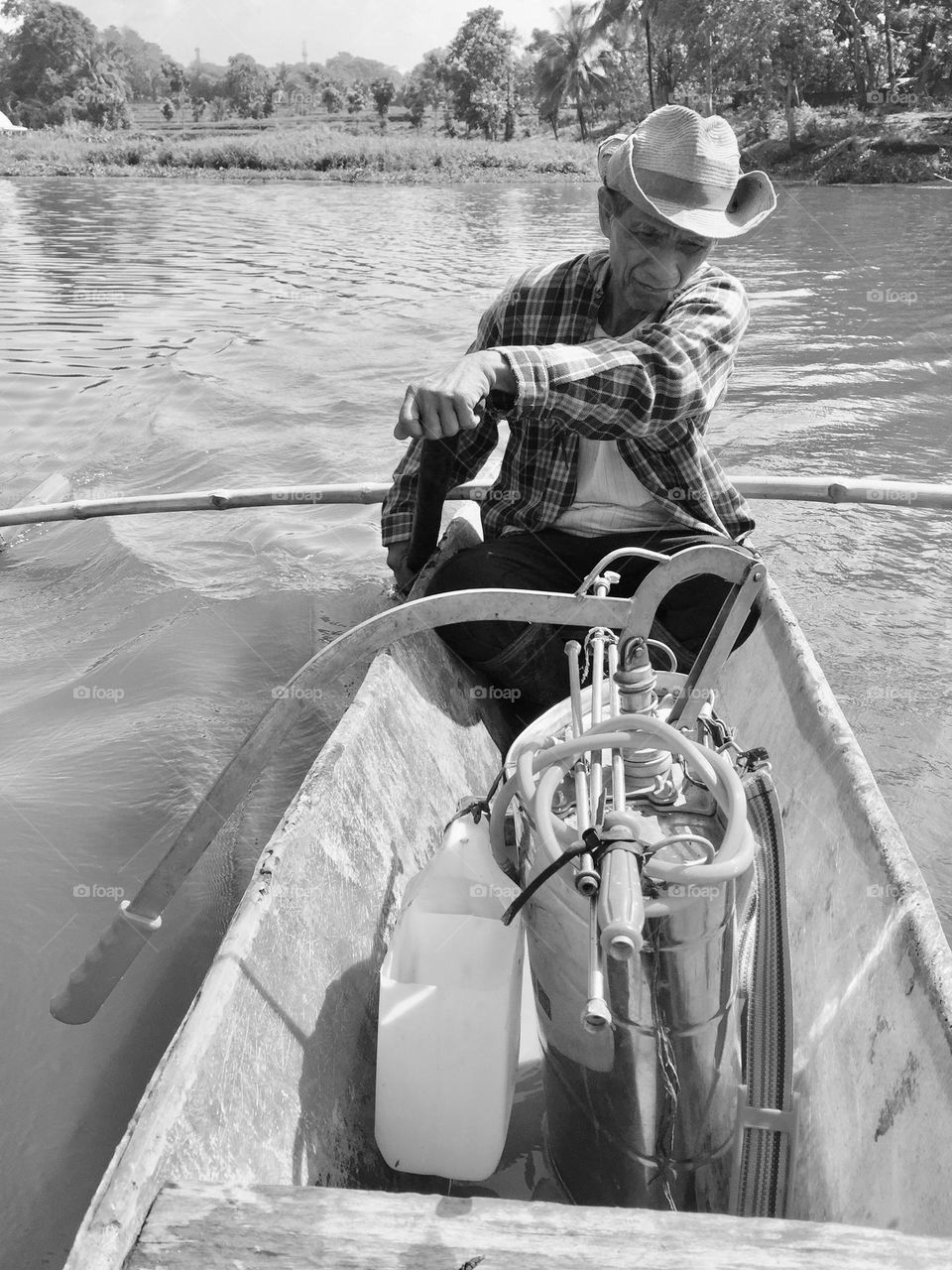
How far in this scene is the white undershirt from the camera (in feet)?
8.06

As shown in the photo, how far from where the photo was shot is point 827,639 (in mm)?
4242

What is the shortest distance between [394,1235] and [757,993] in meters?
0.59

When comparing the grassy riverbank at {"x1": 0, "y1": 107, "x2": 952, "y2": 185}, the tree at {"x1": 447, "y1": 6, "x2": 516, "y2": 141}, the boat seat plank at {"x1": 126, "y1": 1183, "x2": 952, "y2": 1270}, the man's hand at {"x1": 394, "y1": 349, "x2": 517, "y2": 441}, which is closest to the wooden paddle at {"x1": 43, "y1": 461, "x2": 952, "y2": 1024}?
the man's hand at {"x1": 394, "y1": 349, "x2": 517, "y2": 441}

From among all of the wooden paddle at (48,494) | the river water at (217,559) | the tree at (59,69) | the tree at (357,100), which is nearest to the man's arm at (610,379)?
the river water at (217,559)

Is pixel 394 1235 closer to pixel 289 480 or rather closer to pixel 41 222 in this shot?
pixel 289 480

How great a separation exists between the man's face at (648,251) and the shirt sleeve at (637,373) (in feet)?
0.23

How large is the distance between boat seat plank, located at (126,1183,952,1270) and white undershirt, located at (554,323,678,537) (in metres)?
1.66

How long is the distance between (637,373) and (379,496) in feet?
6.17

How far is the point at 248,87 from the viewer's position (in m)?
70.5

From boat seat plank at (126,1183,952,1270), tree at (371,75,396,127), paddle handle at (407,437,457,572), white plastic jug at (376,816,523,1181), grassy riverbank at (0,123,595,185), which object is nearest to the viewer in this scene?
boat seat plank at (126,1183,952,1270)

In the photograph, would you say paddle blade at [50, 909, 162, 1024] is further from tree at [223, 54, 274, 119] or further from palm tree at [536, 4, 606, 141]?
tree at [223, 54, 274, 119]

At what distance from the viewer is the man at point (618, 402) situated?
192 cm

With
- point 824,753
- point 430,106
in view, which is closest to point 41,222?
point 824,753

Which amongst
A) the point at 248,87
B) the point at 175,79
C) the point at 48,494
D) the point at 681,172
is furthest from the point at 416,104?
the point at 681,172
